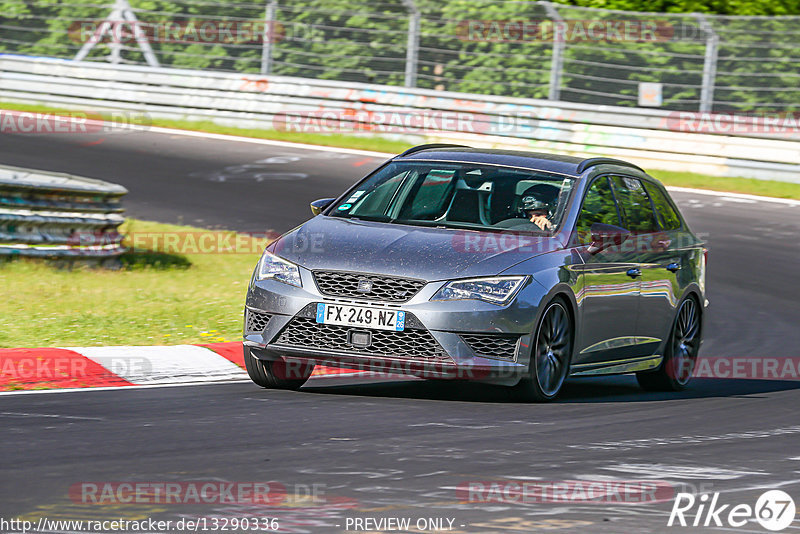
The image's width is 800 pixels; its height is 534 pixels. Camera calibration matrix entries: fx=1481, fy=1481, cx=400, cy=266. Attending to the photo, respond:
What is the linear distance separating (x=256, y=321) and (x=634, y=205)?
121 inches

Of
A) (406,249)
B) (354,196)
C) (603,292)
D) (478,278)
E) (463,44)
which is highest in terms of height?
(463,44)

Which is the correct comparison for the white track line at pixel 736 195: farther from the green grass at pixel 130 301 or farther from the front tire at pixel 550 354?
the front tire at pixel 550 354

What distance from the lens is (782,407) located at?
9742 mm

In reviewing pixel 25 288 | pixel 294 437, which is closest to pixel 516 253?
pixel 294 437

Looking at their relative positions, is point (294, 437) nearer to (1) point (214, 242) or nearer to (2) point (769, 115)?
(1) point (214, 242)

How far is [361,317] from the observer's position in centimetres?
851

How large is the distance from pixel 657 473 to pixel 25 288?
288 inches

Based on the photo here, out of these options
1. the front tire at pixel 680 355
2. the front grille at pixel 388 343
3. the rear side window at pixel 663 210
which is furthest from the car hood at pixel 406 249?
the front tire at pixel 680 355

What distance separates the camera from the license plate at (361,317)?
8.47 m

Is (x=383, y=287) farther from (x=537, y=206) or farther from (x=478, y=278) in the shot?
(x=537, y=206)

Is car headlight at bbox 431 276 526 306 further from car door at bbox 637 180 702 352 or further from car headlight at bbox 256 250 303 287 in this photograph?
car door at bbox 637 180 702 352

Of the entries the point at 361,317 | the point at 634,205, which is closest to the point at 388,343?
the point at 361,317

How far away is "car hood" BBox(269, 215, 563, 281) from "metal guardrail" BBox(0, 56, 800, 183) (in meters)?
13.8

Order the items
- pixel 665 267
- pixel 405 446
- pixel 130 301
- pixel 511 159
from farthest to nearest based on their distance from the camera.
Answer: pixel 130 301, pixel 665 267, pixel 511 159, pixel 405 446
